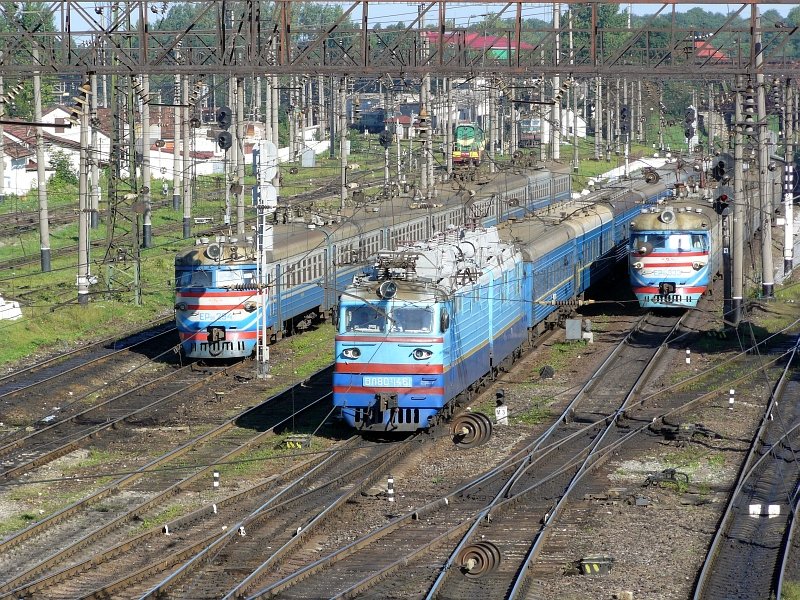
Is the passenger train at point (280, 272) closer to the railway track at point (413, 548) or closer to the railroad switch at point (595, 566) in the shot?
the railway track at point (413, 548)

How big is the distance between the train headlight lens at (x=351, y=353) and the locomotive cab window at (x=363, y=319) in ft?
1.15

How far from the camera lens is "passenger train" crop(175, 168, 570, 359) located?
32406 millimetres

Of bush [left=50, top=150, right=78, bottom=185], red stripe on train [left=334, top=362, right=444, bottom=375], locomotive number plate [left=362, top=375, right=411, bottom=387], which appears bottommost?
locomotive number plate [left=362, top=375, right=411, bottom=387]

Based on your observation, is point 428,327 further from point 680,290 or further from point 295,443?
point 680,290

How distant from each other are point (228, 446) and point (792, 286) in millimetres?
26030

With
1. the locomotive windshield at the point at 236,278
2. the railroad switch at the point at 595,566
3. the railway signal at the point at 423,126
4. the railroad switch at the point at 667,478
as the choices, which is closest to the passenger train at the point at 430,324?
the railroad switch at the point at 667,478

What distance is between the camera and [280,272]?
34.3 meters

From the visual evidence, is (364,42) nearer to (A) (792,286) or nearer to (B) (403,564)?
(B) (403,564)

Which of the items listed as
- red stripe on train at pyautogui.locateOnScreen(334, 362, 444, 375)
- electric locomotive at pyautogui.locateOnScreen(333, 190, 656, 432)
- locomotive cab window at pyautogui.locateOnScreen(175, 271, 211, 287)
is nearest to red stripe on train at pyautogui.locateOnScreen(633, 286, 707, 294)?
electric locomotive at pyautogui.locateOnScreen(333, 190, 656, 432)

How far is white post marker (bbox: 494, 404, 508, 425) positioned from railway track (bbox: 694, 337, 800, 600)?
4.76 m

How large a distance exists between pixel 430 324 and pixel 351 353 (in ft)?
4.78

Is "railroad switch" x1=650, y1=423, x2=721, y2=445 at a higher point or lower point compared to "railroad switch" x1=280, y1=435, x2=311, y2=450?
lower

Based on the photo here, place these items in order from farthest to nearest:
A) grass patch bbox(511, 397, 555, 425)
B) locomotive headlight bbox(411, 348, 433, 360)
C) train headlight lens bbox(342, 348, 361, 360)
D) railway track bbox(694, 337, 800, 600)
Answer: grass patch bbox(511, 397, 555, 425) < train headlight lens bbox(342, 348, 361, 360) < locomotive headlight bbox(411, 348, 433, 360) < railway track bbox(694, 337, 800, 600)

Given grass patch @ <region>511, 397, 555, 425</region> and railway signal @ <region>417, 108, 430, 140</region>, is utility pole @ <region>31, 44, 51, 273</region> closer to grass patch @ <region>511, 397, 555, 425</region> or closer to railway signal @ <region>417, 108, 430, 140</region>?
railway signal @ <region>417, 108, 430, 140</region>
